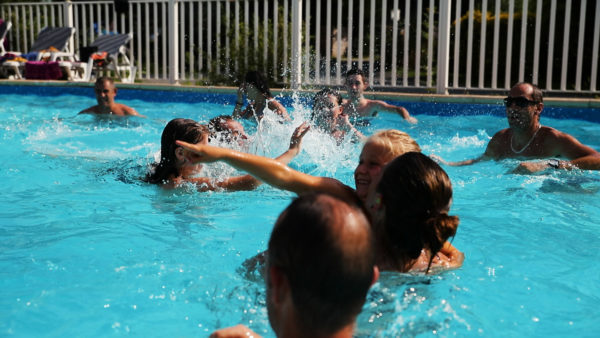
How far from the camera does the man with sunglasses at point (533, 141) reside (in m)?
5.80

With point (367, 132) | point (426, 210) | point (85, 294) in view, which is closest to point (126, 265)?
point (85, 294)

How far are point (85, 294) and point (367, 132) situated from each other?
20.9ft

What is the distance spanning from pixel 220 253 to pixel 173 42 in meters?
11.4

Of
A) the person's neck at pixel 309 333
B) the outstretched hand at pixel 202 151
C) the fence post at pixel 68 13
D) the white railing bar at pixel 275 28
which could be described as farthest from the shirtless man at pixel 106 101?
the person's neck at pixel 309 333

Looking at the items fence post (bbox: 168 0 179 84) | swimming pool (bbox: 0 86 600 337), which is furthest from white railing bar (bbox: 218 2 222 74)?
swimming pool (bbox: 0 86 600 337)

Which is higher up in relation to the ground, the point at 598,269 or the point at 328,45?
the point at 328,45

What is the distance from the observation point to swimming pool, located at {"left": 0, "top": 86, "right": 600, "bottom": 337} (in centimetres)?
301

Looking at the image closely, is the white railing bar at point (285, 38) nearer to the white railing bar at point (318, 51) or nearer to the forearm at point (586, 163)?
the white railing bar at point (318, 51)

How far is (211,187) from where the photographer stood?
5.13 m

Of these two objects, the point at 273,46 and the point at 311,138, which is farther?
the point at 273,46

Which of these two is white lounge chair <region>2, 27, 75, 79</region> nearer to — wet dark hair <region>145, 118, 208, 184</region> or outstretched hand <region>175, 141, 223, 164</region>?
wet dark hair <region>145, 118, 208, 184</region>

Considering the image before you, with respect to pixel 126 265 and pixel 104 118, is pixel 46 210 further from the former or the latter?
pixel 104 118

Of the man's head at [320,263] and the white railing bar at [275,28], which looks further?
the white railing bar at [275,28]

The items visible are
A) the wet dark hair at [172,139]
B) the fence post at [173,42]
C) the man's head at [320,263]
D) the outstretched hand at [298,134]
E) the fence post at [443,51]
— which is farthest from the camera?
the fence post at [173,42]
